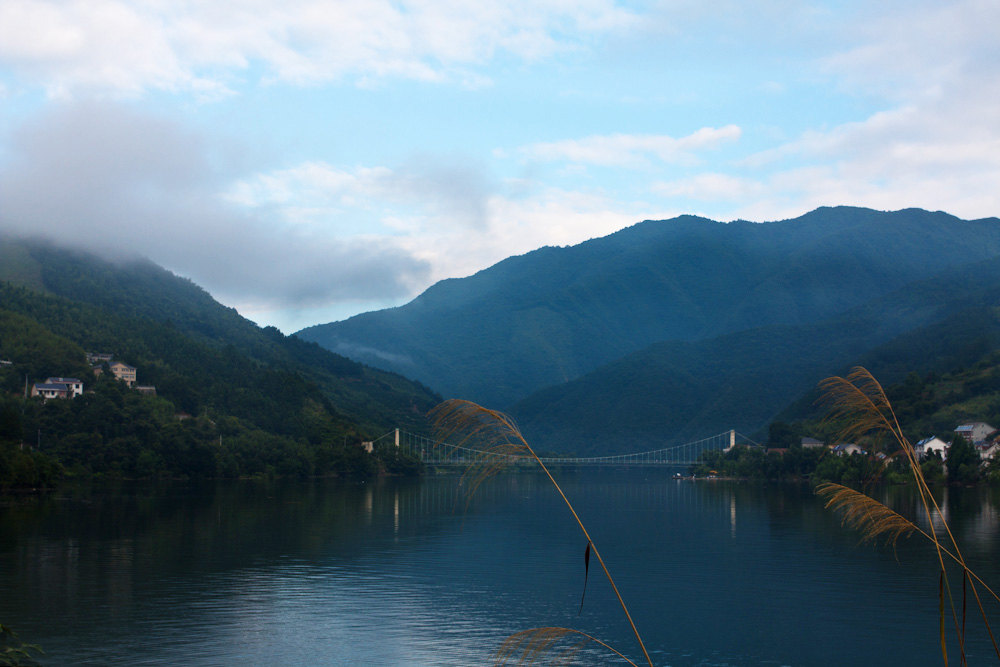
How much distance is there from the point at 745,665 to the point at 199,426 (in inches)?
3141

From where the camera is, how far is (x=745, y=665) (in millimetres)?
18391

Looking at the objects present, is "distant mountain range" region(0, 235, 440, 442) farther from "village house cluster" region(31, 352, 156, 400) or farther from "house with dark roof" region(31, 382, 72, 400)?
"house with dark roof" region(31, 382, 72, 400)

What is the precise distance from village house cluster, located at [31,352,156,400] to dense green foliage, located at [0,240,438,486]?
50.5 inches

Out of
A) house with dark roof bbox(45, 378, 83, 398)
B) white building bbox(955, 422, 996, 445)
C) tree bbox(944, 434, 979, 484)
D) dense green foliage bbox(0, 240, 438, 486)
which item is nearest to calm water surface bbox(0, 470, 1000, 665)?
tree bbox(944, 434, 979, 484)

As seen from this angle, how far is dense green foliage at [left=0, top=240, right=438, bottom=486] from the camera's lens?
247ft

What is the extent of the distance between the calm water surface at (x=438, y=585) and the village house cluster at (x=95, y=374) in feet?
119

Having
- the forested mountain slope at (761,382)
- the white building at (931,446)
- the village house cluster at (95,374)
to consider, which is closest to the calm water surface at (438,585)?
the white building at (931,446)

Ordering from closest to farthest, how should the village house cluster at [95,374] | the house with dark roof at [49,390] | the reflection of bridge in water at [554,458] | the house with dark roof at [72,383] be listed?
the house with dark roof at [49,390] < the village house cluster at [95,374] < the house with dark roof at [72,383] < the reflection of bridge in water at [554,458]

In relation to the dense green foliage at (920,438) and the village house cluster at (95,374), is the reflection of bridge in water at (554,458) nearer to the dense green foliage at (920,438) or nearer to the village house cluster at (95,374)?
the dense green foliage at (920,438)

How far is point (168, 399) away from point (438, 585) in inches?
3018

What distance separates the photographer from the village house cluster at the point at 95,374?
85938 millimetres

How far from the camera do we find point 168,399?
96.2 metres

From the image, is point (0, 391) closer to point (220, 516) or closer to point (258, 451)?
point (258, 451)

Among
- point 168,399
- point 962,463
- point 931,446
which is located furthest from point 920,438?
point 168,399
